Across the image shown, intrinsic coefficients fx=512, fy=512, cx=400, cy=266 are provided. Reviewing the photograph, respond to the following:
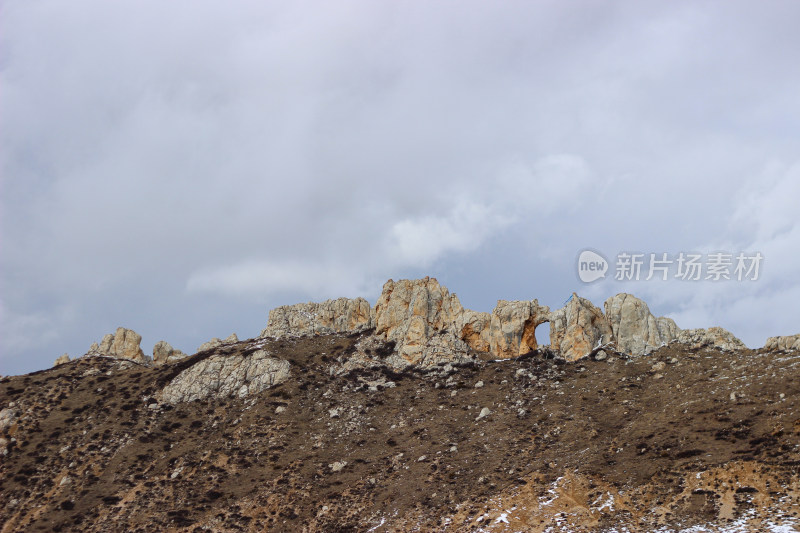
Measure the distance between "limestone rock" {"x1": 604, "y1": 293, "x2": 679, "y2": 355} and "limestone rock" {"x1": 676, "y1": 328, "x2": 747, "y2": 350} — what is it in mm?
2119

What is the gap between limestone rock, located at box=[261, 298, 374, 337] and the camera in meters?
115

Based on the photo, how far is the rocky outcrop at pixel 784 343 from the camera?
2768 inches

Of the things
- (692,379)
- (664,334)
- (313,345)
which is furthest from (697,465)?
(313,345)

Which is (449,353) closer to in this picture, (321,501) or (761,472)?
(321,501)

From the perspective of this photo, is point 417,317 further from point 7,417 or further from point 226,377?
point 7,417

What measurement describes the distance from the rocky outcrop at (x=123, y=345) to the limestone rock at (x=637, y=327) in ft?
320

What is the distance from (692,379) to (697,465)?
896 inches

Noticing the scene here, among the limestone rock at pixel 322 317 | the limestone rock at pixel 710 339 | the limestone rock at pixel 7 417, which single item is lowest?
the limestone rock at pixel 7 417

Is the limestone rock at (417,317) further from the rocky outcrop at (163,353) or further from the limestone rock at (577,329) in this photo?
the rocky outcrop at (163,353)

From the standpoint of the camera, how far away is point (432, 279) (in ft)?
351

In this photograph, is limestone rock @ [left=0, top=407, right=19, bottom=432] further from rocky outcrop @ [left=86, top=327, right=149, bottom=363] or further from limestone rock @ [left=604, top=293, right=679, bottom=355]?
limestone rock @ [left=604, top=293, right=679, bottom=355]

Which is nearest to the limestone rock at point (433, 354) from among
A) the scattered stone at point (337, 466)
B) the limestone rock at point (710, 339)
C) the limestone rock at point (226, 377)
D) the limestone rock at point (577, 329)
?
the limestone rock at point (577, 329)

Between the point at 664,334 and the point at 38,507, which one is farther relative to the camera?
the point at 664,334

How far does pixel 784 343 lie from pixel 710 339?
9.83 meters
